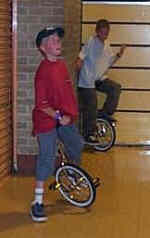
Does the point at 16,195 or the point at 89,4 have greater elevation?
the point at 89,4

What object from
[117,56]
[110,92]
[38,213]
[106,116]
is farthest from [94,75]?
[38,213]

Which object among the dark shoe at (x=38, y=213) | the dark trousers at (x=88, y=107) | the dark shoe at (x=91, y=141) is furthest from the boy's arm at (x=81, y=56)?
the dark shoe at (x=38, y=213)

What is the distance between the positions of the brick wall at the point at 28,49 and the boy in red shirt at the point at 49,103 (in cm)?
144

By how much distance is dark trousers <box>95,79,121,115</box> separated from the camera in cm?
885

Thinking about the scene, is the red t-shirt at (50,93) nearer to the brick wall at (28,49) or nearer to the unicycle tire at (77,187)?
the unicycle tire at (77,187)

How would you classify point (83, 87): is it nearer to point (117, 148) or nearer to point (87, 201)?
point (117, 148)

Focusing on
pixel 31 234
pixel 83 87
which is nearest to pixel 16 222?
pixel 31 234

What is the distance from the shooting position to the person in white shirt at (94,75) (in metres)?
8.59

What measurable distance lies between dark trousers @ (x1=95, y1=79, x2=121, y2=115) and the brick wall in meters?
1.86

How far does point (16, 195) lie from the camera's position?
248 inches

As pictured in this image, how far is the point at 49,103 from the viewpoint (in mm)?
5492

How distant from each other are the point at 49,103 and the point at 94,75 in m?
3.29

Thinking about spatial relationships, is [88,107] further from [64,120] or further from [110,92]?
[64,120]

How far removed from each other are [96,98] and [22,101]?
1.89 meters
